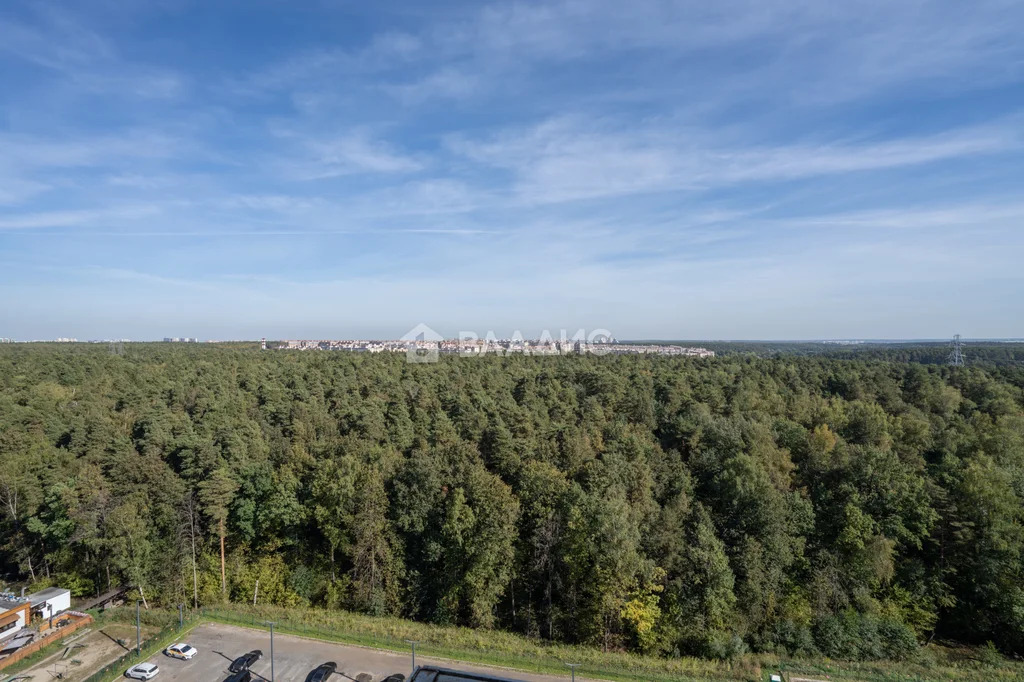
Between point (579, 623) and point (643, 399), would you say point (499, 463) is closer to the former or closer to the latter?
point (579, 623)

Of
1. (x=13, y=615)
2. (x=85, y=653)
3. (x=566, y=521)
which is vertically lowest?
(x=85, y=653)

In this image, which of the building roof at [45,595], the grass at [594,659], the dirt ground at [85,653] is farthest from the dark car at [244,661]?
the building roof at [45,595]

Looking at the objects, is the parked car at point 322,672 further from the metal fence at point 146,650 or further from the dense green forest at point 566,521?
the metal fence at point 146,650

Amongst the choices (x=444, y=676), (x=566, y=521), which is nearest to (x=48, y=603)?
(x=444, y=676)

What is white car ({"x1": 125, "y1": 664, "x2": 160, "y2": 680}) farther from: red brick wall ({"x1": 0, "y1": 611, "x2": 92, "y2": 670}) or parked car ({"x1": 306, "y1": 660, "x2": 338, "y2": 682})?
parked car ({"x1": 306, "y1": 660, "x2": 338, "y2": 682})

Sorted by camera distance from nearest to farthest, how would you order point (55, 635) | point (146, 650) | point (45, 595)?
point (146, 650)
point (55, 635)
point (45, 595)

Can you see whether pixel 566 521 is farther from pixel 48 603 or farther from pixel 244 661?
pixel 48 603

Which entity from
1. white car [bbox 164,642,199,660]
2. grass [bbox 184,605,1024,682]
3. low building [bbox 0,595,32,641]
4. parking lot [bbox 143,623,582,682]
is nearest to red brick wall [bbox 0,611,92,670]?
low building [bbox 0,595,32,641]
